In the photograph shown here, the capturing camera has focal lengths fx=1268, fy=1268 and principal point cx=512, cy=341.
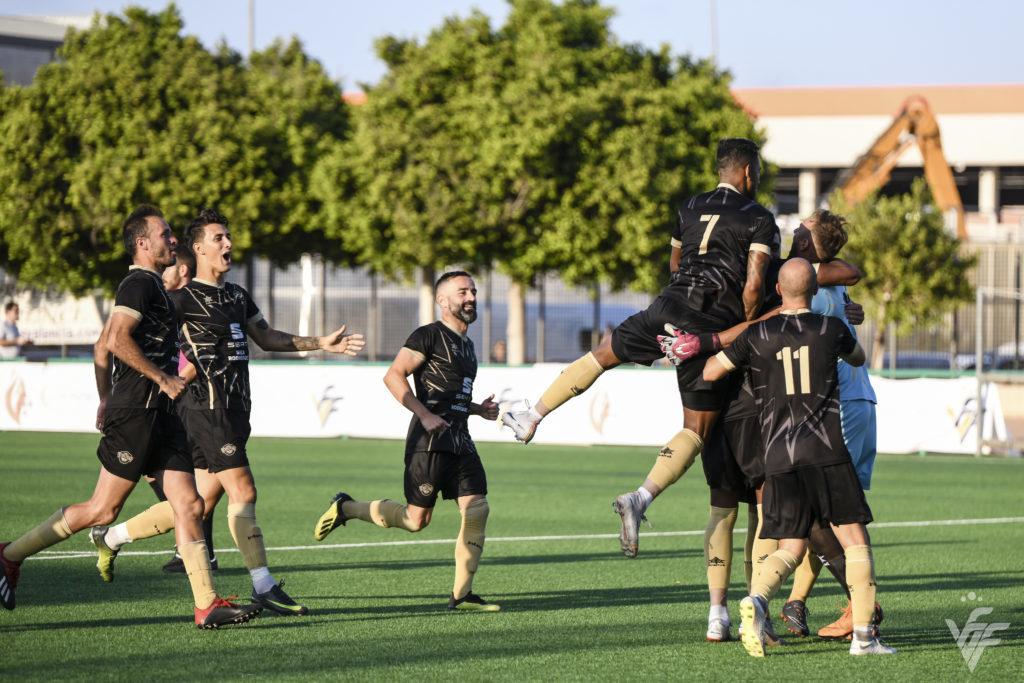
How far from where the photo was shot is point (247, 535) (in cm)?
720

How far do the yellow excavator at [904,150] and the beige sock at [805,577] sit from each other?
43.3m

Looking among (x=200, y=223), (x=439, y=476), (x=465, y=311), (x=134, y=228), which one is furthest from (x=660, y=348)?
(x=134, y=228)

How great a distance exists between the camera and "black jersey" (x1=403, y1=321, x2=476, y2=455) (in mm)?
7492

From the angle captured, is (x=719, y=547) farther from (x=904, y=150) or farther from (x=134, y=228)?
(x=904, y=150)

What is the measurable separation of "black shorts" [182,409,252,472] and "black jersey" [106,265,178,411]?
32 cm

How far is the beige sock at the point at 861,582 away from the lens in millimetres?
5922

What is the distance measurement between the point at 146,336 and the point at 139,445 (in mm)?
590

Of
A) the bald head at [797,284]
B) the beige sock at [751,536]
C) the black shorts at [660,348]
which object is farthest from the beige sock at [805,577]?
the bald head at [797,284]

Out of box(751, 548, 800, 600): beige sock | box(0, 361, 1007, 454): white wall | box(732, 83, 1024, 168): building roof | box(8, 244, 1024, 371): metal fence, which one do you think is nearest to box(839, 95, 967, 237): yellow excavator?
box(732, 83, 1024, 168): building roof

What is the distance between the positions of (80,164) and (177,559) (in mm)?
24784

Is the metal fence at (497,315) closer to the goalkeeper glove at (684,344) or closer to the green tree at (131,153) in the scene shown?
the green tree at (131,153)

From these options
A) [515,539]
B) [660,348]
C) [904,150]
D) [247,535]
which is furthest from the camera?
[904,150]

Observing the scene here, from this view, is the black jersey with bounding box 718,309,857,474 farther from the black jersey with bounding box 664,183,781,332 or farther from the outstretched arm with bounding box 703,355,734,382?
the black jersey with bounding box 664,183,781,332

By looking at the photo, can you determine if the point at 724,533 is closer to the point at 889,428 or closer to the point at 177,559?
the point at 177,559
